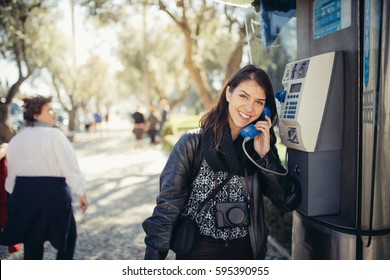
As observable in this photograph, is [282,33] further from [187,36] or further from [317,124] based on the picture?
[187,36]

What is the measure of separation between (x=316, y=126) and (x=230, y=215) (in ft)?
2.29

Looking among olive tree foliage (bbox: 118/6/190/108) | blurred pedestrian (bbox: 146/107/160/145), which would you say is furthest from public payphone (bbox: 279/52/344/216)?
olive tree foliage (bbox: 118/6/190/108)

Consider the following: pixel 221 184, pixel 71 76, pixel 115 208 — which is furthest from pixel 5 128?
pixel 71 76

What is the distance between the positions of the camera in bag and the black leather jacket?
76 millimetres

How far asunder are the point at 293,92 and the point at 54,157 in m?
1.82

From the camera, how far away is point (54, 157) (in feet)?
9.60

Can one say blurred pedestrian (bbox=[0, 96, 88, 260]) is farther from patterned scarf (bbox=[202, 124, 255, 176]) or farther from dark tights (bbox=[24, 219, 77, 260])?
patterned scarf (bbox=[202, 124, 255, 176])

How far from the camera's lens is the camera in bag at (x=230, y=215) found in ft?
6.15

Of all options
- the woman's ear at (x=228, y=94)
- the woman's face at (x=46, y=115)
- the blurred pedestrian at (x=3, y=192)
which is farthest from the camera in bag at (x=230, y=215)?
the blurred pedestrian at (x=3, y=192)

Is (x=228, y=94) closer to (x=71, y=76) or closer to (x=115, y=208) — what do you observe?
(x=115, y=208)

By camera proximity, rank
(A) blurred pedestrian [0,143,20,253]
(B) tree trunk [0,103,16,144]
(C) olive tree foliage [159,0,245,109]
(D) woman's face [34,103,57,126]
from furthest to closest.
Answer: (C) olive tree foliage [159,0,245,109]
(B) tree trunk [0,103,16,144]
(A) blurred pedestrian [0,143,20,253]
(D) woman's face [34,103,57,126]

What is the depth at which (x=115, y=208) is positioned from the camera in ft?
19.2

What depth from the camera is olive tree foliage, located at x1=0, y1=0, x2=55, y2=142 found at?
5.41m

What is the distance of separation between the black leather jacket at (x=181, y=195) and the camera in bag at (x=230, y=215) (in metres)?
0.08
